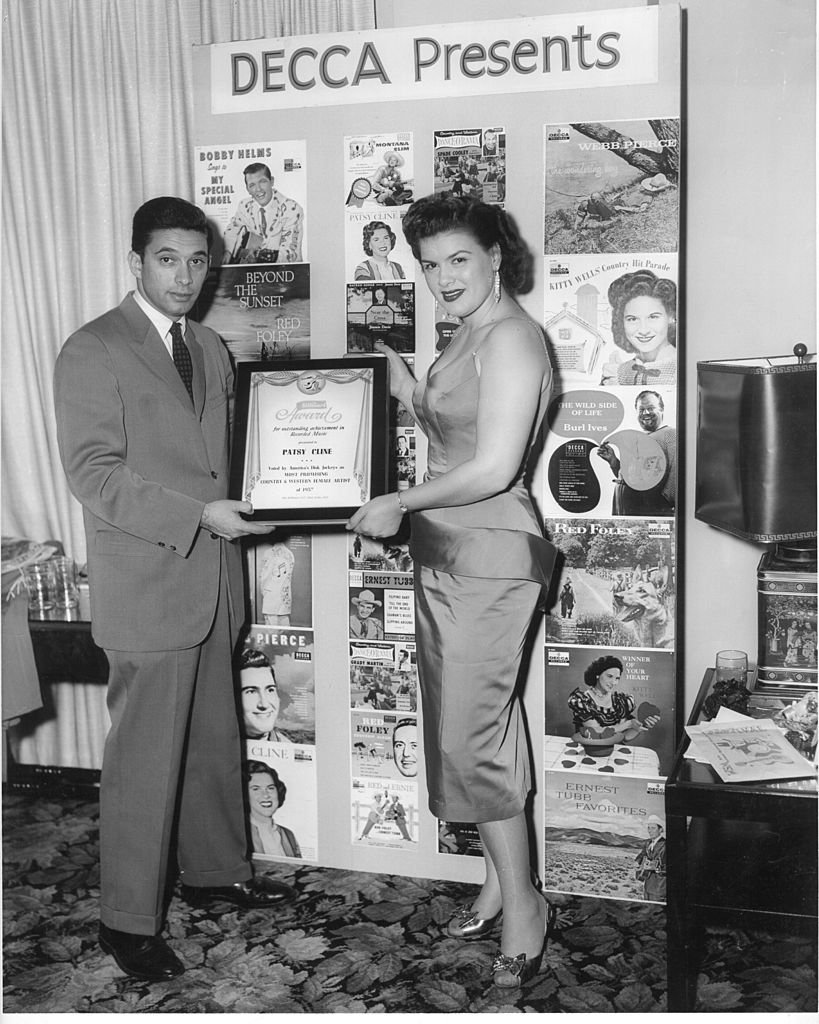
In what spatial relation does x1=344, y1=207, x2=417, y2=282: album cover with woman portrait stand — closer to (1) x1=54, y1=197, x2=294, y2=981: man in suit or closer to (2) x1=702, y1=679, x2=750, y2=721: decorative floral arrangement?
(1) x1=54, y1=197, x2=294, y2=981: man in suit

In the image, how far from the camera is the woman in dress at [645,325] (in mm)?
2818

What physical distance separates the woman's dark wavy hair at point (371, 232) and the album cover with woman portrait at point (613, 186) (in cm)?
45

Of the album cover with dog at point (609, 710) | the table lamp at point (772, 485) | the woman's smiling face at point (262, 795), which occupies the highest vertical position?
the table lamp at point (772, 485)

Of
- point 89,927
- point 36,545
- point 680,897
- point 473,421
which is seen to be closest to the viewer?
point 680,897

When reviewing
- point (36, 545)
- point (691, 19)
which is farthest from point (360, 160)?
point (36, 545)

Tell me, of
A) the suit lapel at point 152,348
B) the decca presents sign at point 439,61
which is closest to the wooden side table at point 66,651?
the suit lapel at point 152,348

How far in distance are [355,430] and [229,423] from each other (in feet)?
1.62

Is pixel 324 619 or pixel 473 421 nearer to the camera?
pixel 473 421

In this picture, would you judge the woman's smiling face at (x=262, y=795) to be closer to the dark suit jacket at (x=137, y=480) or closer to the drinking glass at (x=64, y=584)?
the dark suit jacket at (x=137, y=480)

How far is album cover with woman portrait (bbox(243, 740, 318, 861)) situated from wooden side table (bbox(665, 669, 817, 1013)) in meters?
1.20

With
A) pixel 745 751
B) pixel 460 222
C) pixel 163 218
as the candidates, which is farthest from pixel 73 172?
pixel 745 751

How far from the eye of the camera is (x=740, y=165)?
121 inches

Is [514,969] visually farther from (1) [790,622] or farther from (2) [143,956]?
(1) [790,622]

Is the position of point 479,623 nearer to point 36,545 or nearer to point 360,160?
point 360,160
